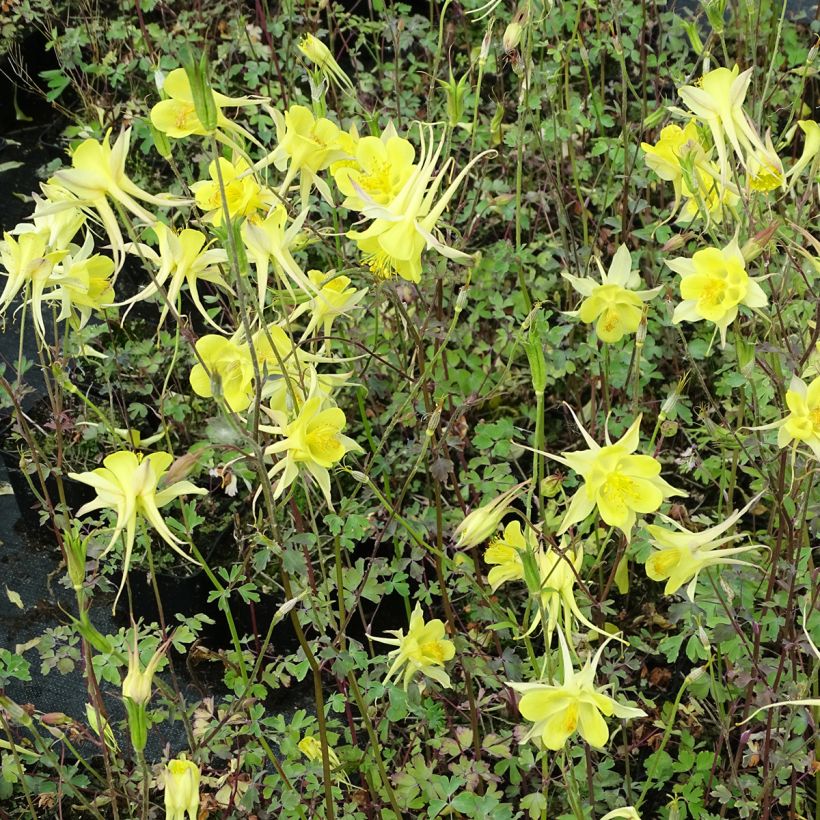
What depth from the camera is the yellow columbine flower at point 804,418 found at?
1440 millimetres

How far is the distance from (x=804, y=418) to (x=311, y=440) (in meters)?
0.69

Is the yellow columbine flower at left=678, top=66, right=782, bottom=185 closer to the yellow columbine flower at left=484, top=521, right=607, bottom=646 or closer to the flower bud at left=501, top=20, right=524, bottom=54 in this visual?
the flower bud at left=501, top=20, right=524, bottom=54

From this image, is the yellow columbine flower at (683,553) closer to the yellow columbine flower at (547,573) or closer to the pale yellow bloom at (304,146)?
the yellow columbine flower at (547,573)

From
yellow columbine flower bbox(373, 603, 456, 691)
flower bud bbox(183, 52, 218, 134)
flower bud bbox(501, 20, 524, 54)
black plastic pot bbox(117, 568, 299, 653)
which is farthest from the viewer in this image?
black plastic pot bbox(117, 568, 299, 653)

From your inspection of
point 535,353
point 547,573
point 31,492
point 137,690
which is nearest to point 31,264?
point 137,690

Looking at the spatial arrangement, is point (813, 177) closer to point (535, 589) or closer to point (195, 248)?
point (535, 589)

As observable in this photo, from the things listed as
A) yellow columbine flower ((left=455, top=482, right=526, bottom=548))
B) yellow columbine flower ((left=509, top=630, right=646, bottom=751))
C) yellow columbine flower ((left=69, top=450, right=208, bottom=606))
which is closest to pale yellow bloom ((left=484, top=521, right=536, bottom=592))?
yellow columbine flower ((left=455, top=482, right=526, bottom=548))

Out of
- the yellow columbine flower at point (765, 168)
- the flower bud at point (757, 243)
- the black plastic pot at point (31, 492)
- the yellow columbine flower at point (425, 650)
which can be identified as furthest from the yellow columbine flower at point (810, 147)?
the black plastic pot at point (31, 492)

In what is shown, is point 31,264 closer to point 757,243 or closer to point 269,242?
point 269,242

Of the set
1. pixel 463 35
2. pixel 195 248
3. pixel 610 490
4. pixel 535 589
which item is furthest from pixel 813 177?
pixel 463 35

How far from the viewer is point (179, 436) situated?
295 centimetres

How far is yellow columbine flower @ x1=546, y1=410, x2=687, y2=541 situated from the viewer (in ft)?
4.53

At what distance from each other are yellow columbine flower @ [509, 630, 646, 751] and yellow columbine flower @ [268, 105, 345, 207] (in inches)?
29.2

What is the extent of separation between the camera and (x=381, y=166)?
5.19 ft
